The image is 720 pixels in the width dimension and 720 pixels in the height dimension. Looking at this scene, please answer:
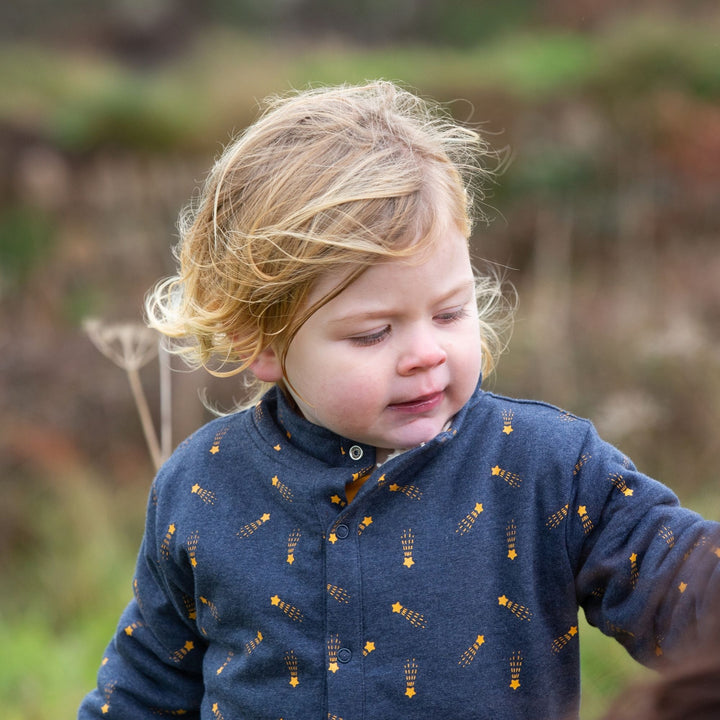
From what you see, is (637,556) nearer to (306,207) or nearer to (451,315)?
(451,315)

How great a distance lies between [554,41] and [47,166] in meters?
4.06

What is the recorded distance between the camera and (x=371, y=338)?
1745 millimetres

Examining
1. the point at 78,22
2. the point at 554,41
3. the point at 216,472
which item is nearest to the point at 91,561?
the point at 216,472

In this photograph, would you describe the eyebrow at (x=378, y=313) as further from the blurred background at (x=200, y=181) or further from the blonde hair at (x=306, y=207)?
the blurred background at (x=200, y=181)

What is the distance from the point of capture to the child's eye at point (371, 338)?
5.69ft

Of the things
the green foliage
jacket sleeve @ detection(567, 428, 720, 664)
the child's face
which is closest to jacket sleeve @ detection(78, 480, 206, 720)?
the child's face

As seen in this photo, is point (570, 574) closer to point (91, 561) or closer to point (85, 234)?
point (91, 561)

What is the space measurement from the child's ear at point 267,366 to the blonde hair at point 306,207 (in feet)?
0.06

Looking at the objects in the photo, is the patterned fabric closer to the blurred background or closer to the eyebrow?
the eyebrow

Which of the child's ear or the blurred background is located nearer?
the child's ear

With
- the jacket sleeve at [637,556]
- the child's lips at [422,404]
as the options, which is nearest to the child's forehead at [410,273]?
the child's lips at [422,404]

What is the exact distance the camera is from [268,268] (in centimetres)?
183

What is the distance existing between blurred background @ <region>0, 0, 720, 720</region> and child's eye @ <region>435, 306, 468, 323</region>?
1.06 metres

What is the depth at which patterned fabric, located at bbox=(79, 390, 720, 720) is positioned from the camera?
1.70m
